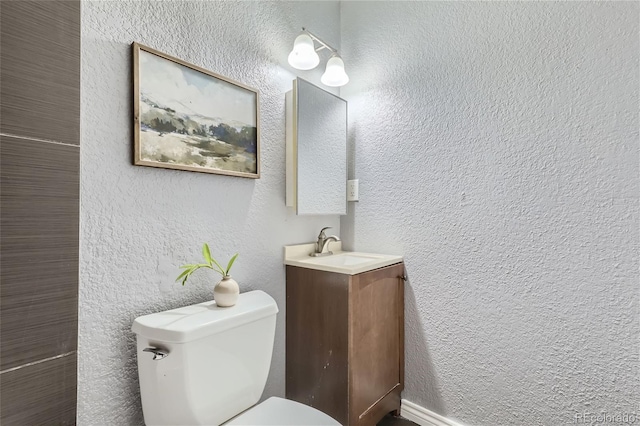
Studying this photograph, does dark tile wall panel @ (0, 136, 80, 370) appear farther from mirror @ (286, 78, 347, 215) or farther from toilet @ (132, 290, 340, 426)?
mirror @ (286, 78, 347, 215)

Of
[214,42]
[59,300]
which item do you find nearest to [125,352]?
[59,300]

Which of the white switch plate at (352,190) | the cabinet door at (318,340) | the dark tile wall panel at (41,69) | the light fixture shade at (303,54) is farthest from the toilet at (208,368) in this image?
the light fixture shade at (303,54)

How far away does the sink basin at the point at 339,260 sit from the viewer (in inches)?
49.1

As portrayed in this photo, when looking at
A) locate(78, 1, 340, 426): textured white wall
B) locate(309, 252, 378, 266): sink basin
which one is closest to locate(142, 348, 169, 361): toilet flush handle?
locate(78, 1, 340, 426): textured white wall

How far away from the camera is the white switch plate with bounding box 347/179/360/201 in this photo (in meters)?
1.72

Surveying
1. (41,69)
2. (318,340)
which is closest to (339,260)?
(318,340)

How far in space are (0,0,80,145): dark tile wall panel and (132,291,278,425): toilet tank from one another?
22.9 inches

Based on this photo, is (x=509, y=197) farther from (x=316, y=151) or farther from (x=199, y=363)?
(x=199, y=363)

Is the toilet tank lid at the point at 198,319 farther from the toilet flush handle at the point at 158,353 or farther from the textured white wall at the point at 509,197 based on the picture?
the textured white wall at the point at 509,197

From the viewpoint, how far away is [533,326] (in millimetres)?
1205

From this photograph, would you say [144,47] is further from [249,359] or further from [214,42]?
[249,359]

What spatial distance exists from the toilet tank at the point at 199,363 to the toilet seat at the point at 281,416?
62mm

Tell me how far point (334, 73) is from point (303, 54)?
0.21 meters

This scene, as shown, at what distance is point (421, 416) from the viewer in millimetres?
1472
